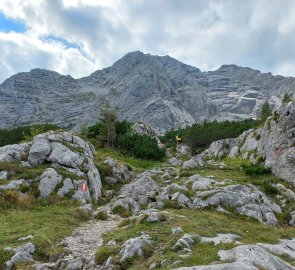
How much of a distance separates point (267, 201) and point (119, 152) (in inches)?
1710

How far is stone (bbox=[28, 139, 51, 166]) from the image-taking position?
4159cm

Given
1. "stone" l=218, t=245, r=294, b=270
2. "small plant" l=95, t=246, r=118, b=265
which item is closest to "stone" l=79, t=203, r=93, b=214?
"small plant" l=95, t=246, r=118, b=265

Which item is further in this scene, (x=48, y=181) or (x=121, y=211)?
(x=48, y=181)

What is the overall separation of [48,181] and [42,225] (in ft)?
36.3

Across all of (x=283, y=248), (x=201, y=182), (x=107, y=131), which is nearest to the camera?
(x=283, y=248)

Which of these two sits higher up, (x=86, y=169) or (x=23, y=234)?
(x=86, y=169)

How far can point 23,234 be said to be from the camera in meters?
22.9

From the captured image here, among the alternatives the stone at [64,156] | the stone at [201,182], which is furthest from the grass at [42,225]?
the stone at [201,182]

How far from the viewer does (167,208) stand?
33.9m

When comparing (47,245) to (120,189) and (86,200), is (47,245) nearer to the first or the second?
(86,200)

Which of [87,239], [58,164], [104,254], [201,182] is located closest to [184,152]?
[201,182]

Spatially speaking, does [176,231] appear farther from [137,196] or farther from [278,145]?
[278,145]

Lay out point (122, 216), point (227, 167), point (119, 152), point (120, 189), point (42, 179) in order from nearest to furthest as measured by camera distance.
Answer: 1. point (122, 216)
2. point (42, 179)
3. point (120, 189)
4. point (227, 167)
5. point (119, 152)

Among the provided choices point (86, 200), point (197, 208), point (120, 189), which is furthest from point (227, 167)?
point (86, 200)
